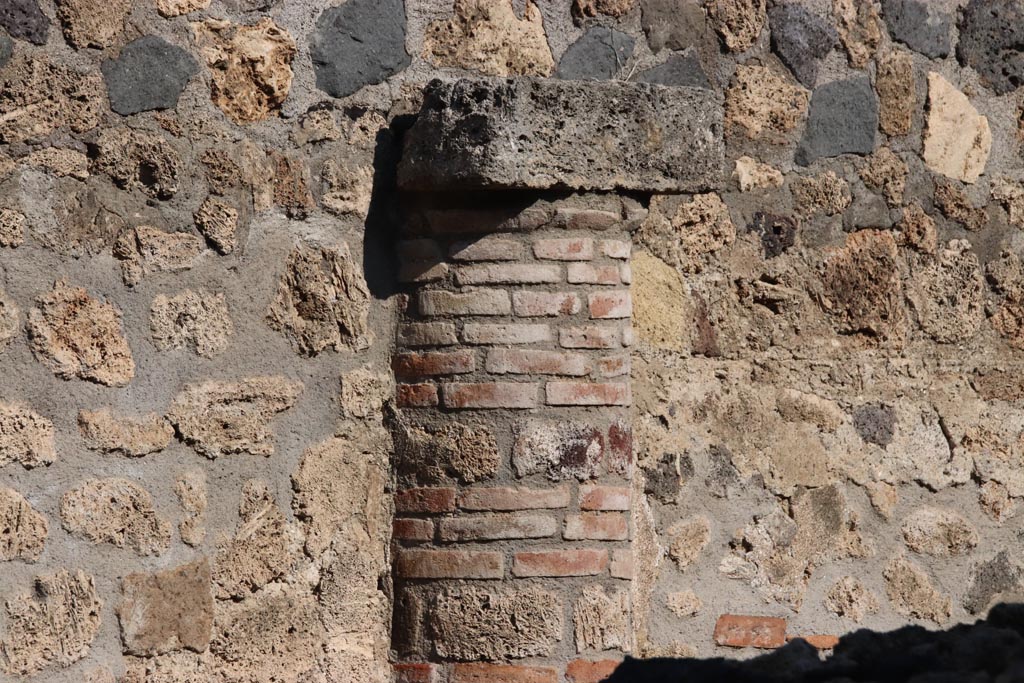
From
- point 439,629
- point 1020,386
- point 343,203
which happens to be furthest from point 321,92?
point 1020,386

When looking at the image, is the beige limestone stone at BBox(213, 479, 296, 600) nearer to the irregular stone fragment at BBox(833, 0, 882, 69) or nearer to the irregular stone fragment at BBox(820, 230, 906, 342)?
the irregular stone fragment at BBox(820, 230, 906, 342)

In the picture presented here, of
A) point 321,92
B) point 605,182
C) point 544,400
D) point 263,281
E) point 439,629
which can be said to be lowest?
point 439,629

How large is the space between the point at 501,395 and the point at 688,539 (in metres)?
0.74

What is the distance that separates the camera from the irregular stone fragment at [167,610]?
312cm

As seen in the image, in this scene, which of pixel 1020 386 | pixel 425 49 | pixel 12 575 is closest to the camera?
pixel 12 575

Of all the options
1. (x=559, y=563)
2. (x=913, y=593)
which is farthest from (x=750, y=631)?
(x=559, y=563)

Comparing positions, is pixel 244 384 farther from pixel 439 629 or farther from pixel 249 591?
pixel 439 629

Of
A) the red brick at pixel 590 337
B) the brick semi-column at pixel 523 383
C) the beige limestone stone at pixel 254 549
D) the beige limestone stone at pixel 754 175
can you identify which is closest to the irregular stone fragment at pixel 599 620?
the brick semi-column at pixel 523 383

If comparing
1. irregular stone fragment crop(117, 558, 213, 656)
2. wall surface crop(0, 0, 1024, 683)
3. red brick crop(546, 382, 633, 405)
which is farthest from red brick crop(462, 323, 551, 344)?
irregular stone fragment crop(117, 558, 213, 656)

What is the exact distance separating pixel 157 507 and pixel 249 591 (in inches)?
11.2

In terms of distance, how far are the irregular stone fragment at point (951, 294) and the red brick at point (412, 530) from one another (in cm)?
154

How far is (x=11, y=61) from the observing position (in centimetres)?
306

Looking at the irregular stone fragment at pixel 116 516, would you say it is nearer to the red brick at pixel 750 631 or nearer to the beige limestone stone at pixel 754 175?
the red brick at pixel 750 631

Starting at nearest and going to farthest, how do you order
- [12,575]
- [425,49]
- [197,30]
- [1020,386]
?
[12,575] < [197,30] < [425,49] < [1020,386]
